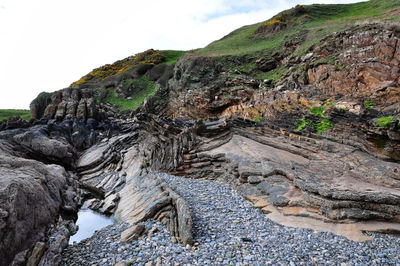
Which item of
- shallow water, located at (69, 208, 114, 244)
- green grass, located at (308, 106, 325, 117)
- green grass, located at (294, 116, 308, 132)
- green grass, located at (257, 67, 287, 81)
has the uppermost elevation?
green grass, located at (257, 67, 287, 81)

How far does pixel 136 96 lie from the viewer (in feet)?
186

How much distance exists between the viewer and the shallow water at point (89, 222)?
12.6 meters

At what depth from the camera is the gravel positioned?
7.14 meters

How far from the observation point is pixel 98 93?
184 feet

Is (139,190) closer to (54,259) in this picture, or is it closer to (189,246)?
(54,259)

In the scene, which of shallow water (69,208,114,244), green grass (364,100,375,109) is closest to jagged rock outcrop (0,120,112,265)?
shallow water (69,208,114,244)

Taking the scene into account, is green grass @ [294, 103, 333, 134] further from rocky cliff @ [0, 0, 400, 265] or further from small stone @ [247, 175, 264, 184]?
small stone @ [247, 175, 264, 184]

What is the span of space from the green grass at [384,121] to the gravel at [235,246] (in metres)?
8.76

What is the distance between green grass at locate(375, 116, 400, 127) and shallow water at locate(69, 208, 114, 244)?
18.8 m

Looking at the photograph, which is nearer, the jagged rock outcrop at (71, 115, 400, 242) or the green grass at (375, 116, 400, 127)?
the jagged rock outcrop at (71, 115, 400, 242)

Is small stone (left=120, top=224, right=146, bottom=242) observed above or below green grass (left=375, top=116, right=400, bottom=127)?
below

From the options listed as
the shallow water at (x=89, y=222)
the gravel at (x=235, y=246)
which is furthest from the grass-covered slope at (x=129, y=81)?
the gravel at (x=235, y=246)

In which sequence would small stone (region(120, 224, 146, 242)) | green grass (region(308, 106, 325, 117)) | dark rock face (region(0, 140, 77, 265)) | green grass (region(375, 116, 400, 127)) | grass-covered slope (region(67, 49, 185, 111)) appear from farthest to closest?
grass-covered slope (region(67, 49, 185, 111)) → green grass (region(308, 106, 325, 117)) → green grass (region(375, 116, 400, 127)) → small stone (region(120, 224, 146, 242)) → dark rock face (region(0, 140, 77, 265))

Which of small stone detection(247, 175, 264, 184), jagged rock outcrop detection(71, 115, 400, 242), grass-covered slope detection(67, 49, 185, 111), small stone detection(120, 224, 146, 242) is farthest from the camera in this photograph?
grass-covered slope detection(67, 49, 185, 111)
